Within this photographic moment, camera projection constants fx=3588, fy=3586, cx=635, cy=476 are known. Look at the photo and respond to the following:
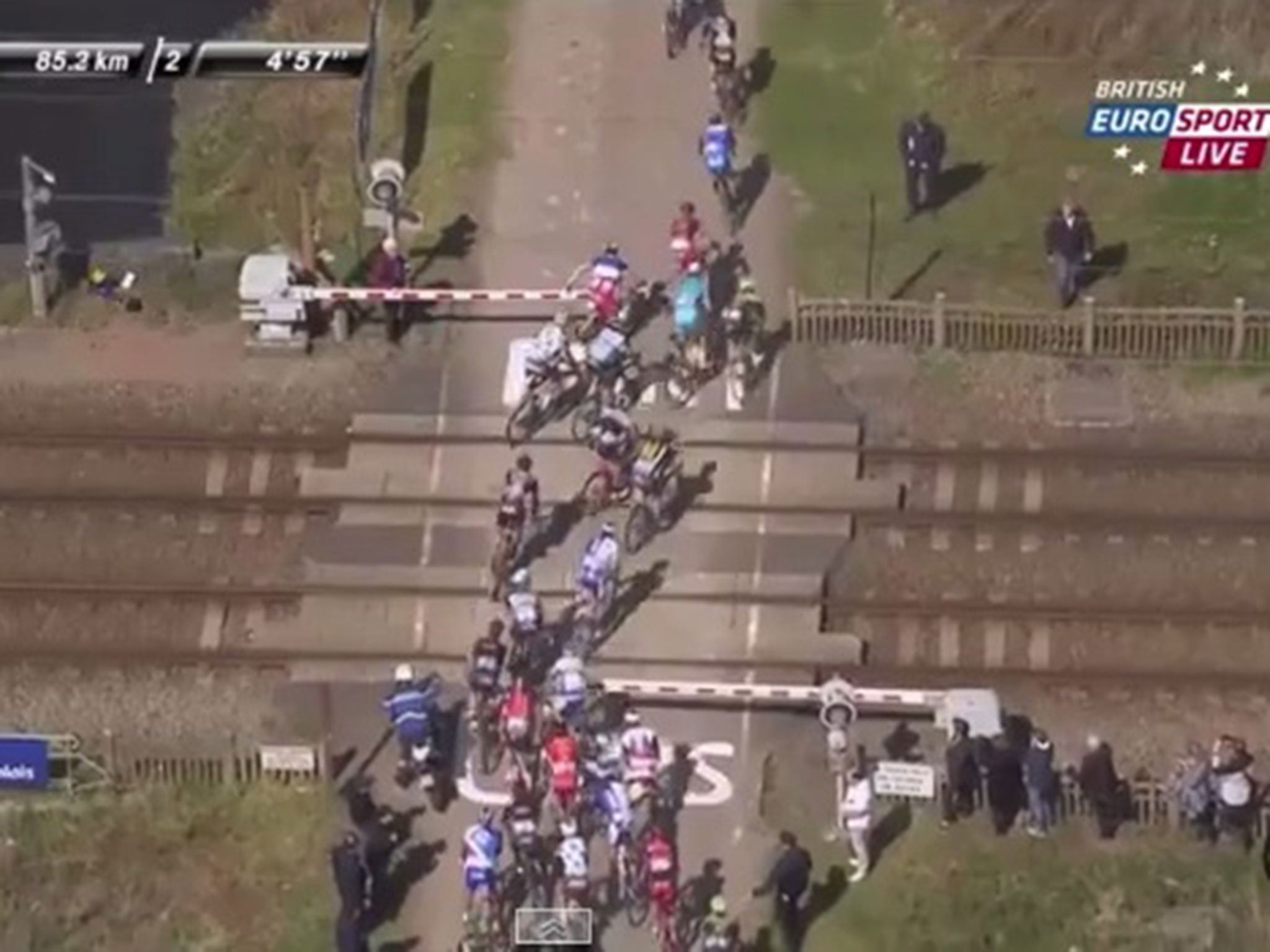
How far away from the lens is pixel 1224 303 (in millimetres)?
54875

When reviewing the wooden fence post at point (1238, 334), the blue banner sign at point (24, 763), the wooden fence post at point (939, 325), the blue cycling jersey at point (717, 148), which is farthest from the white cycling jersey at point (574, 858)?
the wooden fence post at point (1238, 334)

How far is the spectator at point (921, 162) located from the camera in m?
55.9

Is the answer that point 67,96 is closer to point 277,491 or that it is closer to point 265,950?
point 277,491

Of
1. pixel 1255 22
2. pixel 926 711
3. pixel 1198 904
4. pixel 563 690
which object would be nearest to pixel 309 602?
pixel 563 690

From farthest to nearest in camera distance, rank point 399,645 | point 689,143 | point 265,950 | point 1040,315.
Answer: point 689,143, point 1040,315, point 399,645, point 265,950

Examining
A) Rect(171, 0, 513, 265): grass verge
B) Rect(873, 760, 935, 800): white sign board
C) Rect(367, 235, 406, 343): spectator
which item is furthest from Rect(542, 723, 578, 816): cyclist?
Rect(171, 0, 513, 265): grass verge

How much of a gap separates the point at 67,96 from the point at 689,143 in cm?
1026

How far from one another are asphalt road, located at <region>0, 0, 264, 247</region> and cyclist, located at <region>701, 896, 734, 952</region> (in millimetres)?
16135

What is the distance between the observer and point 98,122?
58.4m

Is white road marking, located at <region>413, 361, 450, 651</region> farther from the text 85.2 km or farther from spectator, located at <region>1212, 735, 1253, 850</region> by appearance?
spectator, located at <region>1212, 735, 1253, 850</region>

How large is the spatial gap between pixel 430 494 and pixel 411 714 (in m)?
5.26

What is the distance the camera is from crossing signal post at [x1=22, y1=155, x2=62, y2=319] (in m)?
54.8

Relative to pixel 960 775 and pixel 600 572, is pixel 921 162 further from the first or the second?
pixel 960 775

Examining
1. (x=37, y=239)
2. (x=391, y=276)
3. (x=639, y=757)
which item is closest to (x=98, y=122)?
(x=37, y=239)
